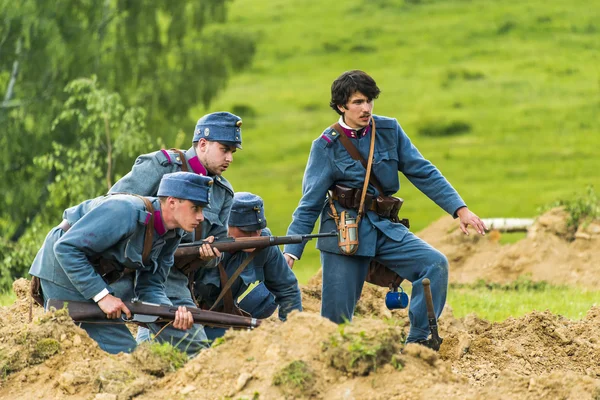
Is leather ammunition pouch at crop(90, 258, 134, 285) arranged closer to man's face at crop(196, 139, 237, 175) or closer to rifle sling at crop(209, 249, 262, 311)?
man's face at crop(196, 139, 237, 175)

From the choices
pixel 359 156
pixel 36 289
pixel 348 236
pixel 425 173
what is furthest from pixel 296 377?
pixel 425 173

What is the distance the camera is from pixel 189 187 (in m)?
8.48

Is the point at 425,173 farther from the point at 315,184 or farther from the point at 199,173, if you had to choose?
the point at 199,173

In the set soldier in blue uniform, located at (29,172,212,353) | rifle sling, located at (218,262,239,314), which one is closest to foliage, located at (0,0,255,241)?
rifle sling, located at (218,262,239,314)

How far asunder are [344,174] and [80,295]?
2.23 m

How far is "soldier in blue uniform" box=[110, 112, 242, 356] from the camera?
30.7 ft

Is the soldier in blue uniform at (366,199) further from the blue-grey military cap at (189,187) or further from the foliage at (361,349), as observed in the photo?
the foliage at (361,349)

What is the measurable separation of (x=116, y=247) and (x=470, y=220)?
8.89 ft

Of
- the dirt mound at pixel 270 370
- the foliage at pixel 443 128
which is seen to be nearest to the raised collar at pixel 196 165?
the dirt mound at pixel 270 370

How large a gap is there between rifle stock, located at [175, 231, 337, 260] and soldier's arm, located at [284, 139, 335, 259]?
0.48 feet

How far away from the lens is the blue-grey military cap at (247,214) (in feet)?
34.1

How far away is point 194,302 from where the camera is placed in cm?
995

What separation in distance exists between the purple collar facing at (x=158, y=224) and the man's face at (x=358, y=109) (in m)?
1.81

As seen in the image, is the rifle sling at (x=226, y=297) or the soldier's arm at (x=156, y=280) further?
the rifle sling at (x=226, y=297)
